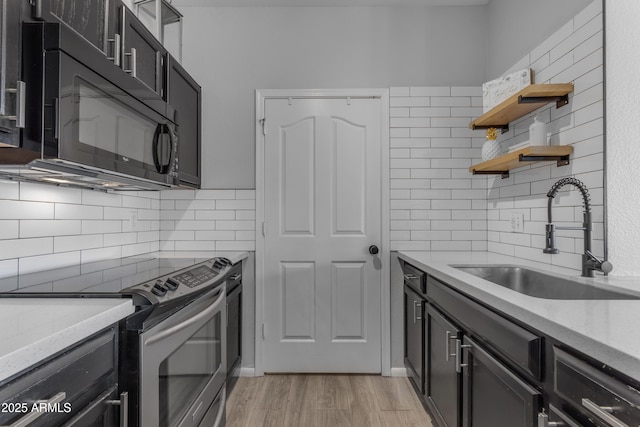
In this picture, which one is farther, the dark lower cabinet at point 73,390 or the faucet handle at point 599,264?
the faucet handle at point 599,264

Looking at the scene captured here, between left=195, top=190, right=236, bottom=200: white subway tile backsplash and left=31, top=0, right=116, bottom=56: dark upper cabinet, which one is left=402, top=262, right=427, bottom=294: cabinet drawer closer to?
left=195, top=190, right=236, bottom=200: white subway tile backsplash

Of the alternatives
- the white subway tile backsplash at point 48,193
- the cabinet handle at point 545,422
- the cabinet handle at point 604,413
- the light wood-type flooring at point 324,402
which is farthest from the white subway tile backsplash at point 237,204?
the cabinet handle at point 604,413

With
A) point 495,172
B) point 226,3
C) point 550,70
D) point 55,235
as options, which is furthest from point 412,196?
point 55,235

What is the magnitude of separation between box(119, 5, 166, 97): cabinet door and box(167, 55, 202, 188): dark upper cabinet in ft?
0.41

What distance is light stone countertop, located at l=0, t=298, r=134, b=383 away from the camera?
2.18ft

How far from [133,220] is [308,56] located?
5.47ft

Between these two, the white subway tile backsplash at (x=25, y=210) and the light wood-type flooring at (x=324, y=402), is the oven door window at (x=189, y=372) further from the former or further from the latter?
the white subway tile backsplash at (x=25, y=210)

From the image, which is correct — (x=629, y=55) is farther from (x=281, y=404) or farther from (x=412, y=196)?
(x=281, y=404)

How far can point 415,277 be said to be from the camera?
2.20 meters

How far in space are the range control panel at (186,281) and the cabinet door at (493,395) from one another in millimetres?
1112

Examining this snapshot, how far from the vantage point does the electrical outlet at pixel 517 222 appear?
2158 mm

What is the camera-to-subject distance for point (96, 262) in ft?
6.21

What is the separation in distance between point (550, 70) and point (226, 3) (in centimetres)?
216

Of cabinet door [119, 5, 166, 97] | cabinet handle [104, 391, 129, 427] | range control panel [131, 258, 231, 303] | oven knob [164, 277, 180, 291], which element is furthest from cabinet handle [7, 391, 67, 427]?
cabinet door [119, 5, 166, 97]
